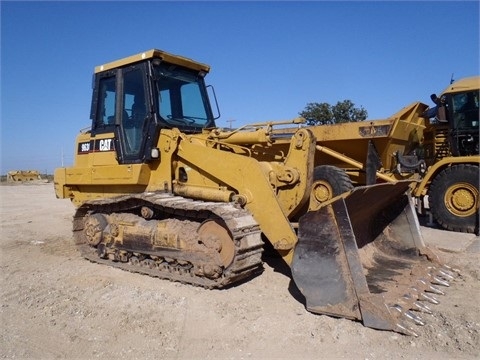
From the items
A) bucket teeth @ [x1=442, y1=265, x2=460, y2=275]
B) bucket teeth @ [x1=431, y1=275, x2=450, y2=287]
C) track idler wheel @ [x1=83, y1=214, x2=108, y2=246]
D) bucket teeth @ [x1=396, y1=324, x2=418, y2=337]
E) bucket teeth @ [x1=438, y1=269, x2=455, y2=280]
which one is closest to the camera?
bucket teeth @ [x1=396, y1=324, x2=418, y2=337]

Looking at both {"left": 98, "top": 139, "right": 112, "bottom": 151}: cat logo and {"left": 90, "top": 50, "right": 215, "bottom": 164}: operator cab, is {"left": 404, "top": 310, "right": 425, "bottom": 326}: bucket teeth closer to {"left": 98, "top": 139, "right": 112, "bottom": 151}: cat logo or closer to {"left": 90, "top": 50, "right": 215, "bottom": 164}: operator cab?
{"left": 90, "top": 50, "right": 215, "bottom": 164}: operator cab

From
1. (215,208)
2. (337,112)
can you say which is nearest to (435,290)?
(215,208)

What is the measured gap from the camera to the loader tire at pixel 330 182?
7793 mm

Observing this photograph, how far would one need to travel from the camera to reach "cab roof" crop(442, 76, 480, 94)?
9236mm

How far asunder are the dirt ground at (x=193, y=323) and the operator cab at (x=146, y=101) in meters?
1.94

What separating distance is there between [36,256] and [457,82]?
9.51 metres

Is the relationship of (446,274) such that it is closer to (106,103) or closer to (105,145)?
(105,145)

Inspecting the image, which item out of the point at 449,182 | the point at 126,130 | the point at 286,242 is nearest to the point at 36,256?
the point at 126,130

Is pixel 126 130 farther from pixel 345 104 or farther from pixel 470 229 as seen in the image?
pixel 345 104

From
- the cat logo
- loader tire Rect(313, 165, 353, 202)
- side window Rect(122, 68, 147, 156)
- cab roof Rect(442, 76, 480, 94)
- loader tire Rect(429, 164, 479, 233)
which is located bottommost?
loader tire Rect(429, 164, 479, 233)

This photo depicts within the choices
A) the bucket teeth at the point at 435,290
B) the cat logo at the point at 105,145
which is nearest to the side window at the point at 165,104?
the cat logo at the point at 105,145

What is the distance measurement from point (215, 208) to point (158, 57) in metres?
2.53

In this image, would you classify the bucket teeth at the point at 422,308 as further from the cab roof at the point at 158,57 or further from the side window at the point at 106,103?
the side window at the point at 106,103

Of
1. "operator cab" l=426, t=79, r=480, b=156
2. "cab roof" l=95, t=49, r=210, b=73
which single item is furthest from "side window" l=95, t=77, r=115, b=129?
"operator cab" l=426, t=79, r=480, b=156
